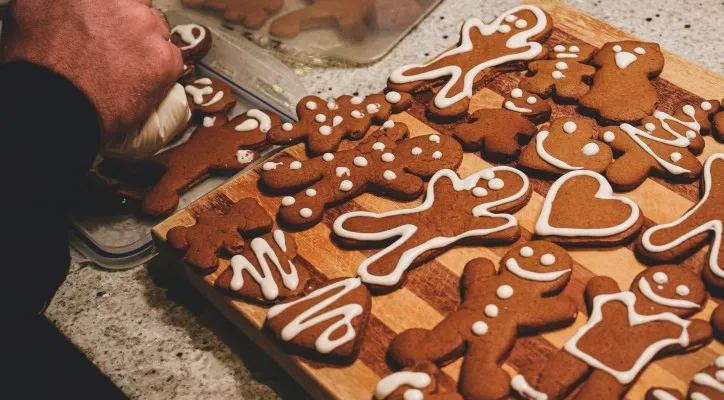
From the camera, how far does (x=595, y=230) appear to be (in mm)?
1006

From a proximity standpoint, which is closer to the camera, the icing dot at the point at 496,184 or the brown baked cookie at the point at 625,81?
the icing dot at the point at 496,184

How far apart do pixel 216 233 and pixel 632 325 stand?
0.57 m

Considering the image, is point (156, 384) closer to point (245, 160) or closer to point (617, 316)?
point (245, 160)

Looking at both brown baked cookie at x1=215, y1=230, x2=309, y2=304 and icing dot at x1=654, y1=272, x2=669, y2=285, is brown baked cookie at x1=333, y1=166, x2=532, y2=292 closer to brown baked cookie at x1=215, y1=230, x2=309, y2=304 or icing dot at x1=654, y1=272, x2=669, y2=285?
brown baked cookie at x1=215, y1=230, x2=309, y2=304

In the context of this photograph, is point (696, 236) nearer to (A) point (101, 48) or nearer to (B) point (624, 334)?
(B) point (624, 334)

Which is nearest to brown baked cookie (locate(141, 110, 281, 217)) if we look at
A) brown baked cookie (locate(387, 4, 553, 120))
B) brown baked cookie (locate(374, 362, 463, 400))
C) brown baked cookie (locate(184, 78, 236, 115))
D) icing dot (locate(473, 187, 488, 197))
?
brown baked cookie (locate(184, 78, 236, 115))

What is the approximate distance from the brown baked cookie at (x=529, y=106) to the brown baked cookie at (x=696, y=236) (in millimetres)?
269

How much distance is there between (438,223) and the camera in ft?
3.39

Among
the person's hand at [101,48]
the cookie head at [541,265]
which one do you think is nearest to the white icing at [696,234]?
the cookie head at [541,265]

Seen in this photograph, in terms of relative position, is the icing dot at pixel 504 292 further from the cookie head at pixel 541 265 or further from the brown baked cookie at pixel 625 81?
the brown baked cookie at pixel 625 81

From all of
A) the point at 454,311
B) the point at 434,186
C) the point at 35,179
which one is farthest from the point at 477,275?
the point at 35,179

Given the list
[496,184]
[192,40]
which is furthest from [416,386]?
[192,40]

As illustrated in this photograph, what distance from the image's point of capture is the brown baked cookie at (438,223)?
3.27ft

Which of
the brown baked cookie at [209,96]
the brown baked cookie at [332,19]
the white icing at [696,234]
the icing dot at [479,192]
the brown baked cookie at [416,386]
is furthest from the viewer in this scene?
the brown baked cookie at [332,19]
